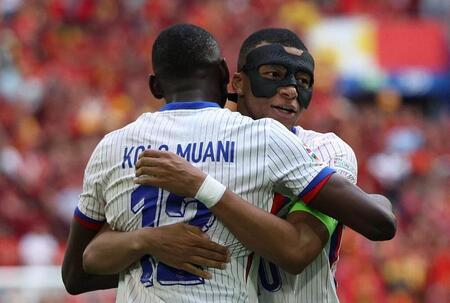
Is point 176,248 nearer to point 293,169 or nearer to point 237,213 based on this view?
point 237,213

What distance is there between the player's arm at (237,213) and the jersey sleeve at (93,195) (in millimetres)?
228

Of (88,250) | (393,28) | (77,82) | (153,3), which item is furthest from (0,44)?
(88,250)

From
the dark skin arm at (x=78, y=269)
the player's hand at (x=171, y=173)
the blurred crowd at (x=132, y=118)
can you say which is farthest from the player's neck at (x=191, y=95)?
the blurred crowd at (x=132, y=118)

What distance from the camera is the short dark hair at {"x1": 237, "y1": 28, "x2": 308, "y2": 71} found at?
4.43m

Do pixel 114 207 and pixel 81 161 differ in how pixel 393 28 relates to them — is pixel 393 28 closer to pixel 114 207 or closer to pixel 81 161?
pixel 81 161

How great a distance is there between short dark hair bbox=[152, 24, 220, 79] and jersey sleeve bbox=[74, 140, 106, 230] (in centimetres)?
36

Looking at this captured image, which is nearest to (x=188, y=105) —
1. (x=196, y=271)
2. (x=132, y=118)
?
(x=196, y=271)

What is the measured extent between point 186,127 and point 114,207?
391mm

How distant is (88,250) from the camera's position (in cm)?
426

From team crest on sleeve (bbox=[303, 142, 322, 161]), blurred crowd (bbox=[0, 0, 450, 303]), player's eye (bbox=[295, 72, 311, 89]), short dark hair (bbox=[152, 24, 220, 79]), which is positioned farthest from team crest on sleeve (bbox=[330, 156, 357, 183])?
blurred crowd (bbox=[0, 0, 450, 303])

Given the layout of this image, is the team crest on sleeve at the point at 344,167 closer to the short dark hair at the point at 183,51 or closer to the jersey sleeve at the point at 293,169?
the jersey sleeve at the point at 293,169

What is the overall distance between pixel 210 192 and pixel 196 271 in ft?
0.97

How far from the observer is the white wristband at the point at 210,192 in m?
3.91

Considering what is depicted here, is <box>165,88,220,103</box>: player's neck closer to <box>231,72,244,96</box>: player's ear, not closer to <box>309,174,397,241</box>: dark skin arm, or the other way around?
<box>231,72,244,96</box>: player's ear
